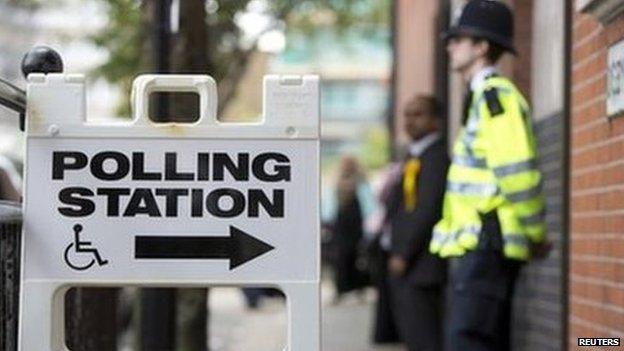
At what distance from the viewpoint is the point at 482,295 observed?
581 cm

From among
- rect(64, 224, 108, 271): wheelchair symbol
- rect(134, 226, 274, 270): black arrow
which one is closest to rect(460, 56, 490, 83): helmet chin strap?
rect(134, 226, 274, 270): black arrow

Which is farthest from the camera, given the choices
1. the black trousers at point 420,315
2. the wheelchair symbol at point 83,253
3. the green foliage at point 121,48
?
the green foliage at point 121,48

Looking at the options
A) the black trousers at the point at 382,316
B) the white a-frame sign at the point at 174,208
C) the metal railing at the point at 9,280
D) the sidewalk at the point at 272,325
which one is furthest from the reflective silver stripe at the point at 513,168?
the black trousers at the point at 382,316

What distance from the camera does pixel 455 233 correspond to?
589 cm

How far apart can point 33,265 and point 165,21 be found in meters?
3.79

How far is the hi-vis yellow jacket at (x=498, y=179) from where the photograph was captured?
5758mm

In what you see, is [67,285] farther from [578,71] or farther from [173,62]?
[173,62]

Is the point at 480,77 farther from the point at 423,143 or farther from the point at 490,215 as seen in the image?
the point at 423,143

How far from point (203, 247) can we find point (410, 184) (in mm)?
5227

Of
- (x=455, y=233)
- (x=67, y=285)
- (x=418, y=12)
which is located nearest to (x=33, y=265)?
(x=67, y=285)

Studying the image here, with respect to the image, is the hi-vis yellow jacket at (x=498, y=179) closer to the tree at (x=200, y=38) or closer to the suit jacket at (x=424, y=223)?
the tree at (x=200, y=38)

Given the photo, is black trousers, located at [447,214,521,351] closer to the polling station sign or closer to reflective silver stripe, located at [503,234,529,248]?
reflective silver stripe, located at [503,234,529,248]

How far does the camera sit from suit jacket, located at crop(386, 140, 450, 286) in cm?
895

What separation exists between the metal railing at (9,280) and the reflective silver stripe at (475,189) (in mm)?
2054
